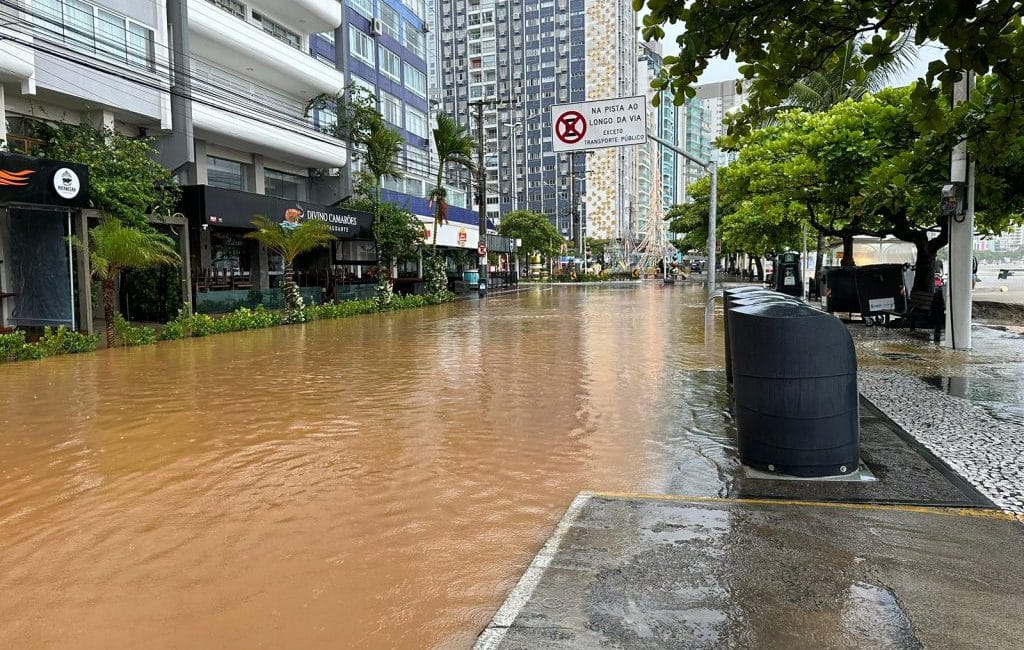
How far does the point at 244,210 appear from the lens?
2366cm

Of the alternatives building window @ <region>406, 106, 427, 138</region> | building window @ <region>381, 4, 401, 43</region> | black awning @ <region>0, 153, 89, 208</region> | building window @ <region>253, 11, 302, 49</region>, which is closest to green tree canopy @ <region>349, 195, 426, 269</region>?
building window @ <region>253, 11, 302, 49</region>

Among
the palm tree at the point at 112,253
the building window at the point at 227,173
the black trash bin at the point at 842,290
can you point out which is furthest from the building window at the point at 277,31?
the black trash bin at the point at 842,290

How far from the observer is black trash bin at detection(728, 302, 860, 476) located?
535 cm

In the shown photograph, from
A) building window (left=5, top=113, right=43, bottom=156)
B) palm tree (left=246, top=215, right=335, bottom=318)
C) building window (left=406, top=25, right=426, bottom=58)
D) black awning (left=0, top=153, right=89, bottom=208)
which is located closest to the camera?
black awning (left=0, top=153, right=89, bottom=208)

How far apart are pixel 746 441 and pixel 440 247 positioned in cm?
3854

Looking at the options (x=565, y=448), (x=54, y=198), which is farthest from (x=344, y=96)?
(x=565, y=448)

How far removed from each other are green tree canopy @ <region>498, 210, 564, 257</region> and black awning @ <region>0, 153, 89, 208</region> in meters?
58.4

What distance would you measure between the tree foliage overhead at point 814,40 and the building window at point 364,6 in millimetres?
34320

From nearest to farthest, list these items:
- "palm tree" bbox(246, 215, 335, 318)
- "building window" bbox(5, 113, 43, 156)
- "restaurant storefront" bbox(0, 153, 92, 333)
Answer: "restaurant storefront" bbox(0, 153, 92, 333)
"building window" bbox(5, 113, 43, 156)
"palm tree" bbox(246, 215, 335, 318)

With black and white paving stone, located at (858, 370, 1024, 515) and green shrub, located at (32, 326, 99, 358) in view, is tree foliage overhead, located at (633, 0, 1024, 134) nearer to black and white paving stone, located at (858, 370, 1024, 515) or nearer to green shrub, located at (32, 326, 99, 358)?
black and white paving stone, located at (858, 370, 1024, 515)

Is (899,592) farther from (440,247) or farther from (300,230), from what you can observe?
(440,247)

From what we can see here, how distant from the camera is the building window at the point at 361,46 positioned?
3562 cm

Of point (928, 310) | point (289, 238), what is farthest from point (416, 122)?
point (928, 310)

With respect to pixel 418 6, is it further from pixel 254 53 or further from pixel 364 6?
pixel 254 53
